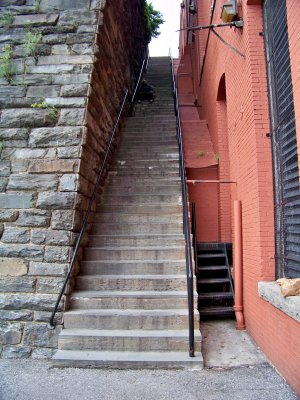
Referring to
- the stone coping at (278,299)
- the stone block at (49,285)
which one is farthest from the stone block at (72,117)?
the stone coping at (278,299)

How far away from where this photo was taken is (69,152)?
13.5 feet

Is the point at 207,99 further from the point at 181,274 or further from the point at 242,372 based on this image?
the point at 242,372

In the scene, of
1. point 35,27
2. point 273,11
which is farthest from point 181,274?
point 35,27

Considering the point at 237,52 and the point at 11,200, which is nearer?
the point at 11,200

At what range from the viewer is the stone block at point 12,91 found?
4.36 m

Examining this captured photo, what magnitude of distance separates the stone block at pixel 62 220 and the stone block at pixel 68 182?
0.94ft

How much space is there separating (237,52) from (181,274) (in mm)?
2969

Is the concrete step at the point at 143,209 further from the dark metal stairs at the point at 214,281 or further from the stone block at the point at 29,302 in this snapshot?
the stone block at the point at 29,302

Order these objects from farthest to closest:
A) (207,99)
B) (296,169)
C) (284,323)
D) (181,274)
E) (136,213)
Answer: (207,99) < (136,213) < (181,274) < (296,169) < (284,323)

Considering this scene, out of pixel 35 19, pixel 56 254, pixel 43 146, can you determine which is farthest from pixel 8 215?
pixel 35 19

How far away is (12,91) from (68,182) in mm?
1551

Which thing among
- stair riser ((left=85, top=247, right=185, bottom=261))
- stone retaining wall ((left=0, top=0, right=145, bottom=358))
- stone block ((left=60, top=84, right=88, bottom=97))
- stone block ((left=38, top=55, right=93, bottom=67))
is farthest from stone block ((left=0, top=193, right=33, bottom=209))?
stone block ((left=38, top=55, right=93, bottom=67))

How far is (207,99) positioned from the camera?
784cm

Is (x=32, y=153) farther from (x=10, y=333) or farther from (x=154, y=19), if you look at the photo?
(x=154, y=19)
